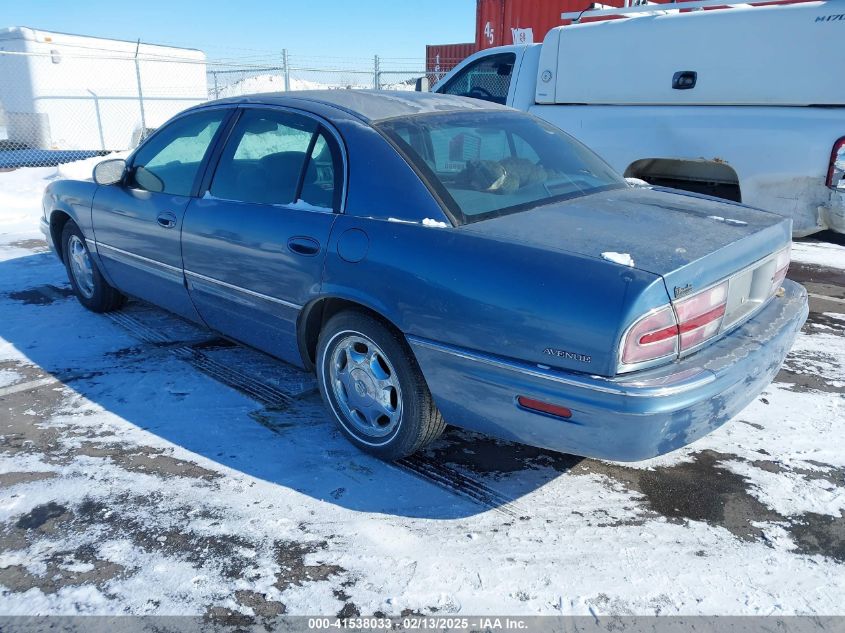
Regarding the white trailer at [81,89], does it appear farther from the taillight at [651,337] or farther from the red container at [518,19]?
the taillight at [651,337]

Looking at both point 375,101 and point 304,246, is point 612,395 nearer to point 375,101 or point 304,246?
point 304,246

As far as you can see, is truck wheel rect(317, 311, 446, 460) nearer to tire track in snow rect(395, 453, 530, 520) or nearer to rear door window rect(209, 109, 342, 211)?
tire track in snow rect(395, 453, 530, 520)

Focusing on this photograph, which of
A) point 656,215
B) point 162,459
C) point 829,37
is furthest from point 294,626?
point 829,37

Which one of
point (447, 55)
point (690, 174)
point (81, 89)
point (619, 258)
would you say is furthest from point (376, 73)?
point (619, 258)

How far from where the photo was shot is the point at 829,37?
15.7ft

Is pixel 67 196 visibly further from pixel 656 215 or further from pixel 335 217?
pixel 656 215

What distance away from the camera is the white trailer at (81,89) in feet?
45.9

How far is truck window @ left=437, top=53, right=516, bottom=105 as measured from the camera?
6.89 m

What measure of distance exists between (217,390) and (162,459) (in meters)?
0.70

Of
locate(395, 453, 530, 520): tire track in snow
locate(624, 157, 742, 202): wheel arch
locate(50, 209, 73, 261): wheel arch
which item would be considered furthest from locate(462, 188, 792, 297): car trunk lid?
locate(50, 209, 73, 261): wheel arch

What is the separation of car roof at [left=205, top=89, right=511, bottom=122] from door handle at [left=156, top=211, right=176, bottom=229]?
0.73 m

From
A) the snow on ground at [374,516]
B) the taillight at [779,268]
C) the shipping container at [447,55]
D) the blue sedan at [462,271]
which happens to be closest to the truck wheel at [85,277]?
the blue sedan at [462,271]

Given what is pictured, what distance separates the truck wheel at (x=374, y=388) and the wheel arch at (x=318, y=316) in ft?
0.12

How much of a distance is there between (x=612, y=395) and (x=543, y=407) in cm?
26
